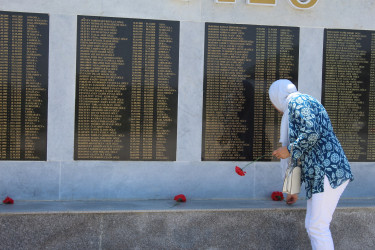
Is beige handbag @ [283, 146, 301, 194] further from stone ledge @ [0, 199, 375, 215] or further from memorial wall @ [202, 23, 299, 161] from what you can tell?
memorial wall @ [202, 23, 299, 161]

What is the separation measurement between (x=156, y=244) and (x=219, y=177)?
1291 millimetres

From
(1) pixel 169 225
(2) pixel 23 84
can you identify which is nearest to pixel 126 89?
(2) pixel 23 84

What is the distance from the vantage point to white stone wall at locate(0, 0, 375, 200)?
213 inches

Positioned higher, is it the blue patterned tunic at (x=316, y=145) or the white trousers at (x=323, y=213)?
the blue patterned tunic at (x=316, y=145)

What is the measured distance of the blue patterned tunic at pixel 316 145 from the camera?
150 inches

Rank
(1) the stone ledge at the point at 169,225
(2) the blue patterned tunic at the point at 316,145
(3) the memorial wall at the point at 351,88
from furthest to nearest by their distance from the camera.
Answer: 1. (3) the memorial wall at the point at 351,88
2. (1) the stone ledge at the point at 169,225
3. (2) the blue patterned tunic at the point at 316,145

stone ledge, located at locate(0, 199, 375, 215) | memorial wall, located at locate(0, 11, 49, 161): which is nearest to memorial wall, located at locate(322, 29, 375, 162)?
stone ledge, located at locate(0, 199, 375, 215)

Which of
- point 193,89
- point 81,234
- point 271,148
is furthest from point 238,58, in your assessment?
point 81,234

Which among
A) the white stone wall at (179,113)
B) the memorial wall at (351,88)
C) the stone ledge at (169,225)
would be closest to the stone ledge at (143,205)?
the stone ledge at (169,225)

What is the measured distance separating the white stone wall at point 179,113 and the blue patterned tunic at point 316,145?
6.07 ft

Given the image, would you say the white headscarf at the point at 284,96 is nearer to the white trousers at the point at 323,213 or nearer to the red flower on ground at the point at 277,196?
the white trousers at the point at 323,213

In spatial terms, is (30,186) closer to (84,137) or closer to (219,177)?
(84,137)

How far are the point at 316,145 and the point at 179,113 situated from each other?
2.10 meters

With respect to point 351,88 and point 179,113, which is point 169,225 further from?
point 351,88
